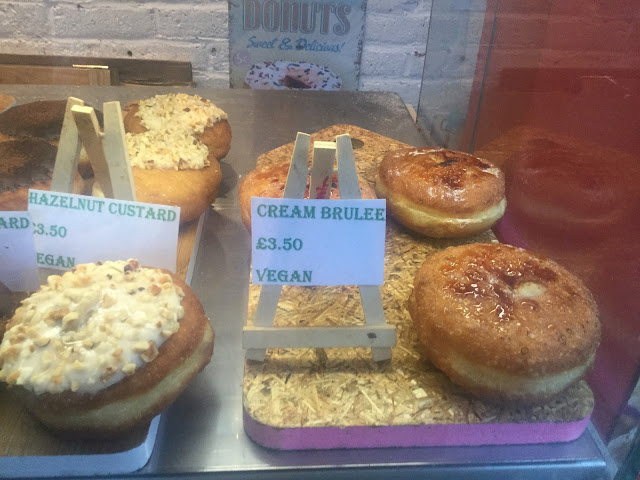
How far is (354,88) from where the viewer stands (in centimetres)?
325

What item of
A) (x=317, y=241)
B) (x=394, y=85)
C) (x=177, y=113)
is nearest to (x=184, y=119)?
(x=177, y=113)

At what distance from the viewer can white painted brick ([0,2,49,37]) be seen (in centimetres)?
282

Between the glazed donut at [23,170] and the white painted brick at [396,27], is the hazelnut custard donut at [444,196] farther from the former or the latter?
the white painted brick at [396,27]

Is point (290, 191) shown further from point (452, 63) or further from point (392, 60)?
point (392, 60)

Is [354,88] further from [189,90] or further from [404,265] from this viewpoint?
[404,265]

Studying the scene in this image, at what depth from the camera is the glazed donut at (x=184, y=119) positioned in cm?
210

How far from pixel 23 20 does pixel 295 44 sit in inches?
55.7

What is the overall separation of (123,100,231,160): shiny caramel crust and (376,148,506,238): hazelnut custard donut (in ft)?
2.31

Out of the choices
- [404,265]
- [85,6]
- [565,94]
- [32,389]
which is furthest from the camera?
[85,6]

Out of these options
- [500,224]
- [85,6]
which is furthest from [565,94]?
[85,6]

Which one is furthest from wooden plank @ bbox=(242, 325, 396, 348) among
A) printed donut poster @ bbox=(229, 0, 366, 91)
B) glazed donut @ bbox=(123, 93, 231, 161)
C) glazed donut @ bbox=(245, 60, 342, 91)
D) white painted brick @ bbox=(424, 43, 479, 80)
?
glazed donut @ bbox=(245, 60, 342, 91)

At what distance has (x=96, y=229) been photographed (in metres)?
1.31

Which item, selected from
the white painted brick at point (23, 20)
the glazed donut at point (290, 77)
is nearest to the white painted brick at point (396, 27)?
the glazed donut at point (290, 77)

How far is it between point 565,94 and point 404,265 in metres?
0.68
